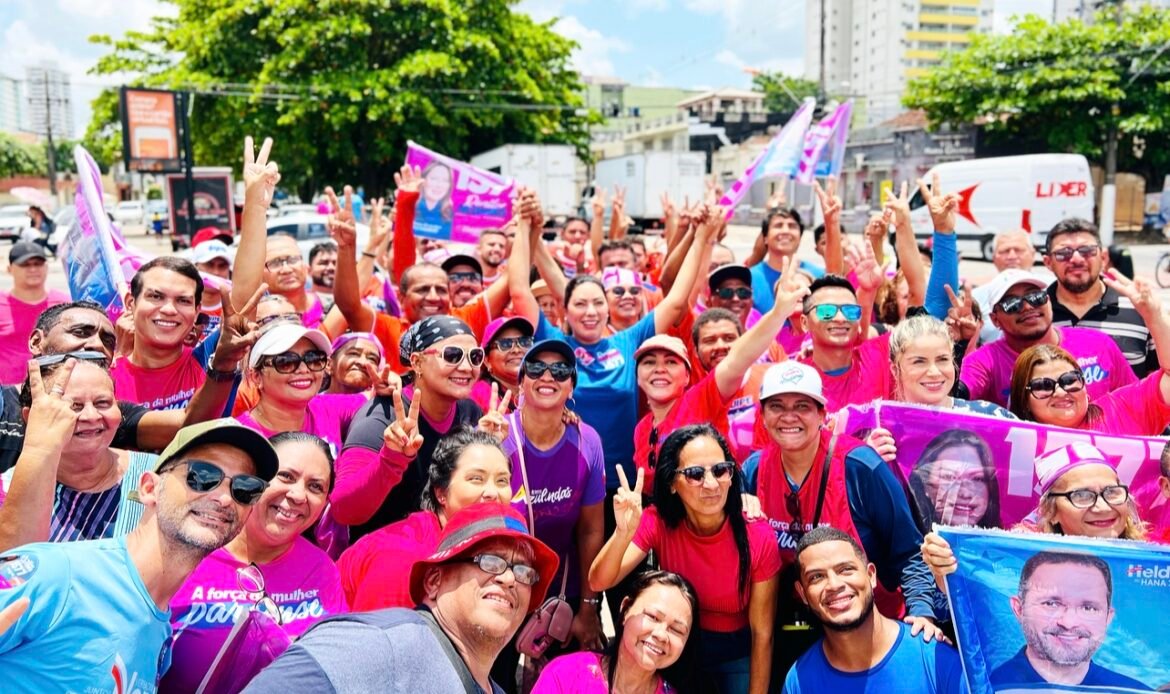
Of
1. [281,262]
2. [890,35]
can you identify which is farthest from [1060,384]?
[890,35]

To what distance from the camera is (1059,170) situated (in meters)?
24.6

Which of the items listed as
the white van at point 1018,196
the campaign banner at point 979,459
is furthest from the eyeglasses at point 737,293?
the white van at point 1018,196

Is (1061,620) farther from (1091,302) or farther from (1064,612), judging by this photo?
(1091,302)

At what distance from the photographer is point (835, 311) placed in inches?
168

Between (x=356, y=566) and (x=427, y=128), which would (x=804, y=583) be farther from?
(x=427, y=128)

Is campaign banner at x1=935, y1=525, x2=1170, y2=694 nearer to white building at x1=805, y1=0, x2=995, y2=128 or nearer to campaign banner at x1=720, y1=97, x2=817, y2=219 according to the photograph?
campaign banner at x1=720, y1=97, x2=817, y2=219

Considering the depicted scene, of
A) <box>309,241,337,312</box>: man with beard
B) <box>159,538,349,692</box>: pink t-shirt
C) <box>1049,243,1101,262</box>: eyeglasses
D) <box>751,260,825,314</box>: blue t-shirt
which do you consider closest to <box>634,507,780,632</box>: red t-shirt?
<box>159,538,349,692</box>: pink t-shirt

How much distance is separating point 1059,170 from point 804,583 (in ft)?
84.1

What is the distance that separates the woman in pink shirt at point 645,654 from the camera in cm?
303

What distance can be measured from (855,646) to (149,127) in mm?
24964

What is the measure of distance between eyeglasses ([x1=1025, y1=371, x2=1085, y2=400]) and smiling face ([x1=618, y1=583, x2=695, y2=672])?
2.00 metres

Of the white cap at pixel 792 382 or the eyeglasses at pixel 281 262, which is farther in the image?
the eyeglasses at pixel 281 262

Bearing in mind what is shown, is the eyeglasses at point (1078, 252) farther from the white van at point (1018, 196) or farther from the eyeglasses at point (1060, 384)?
the white van at point (1018, 196)

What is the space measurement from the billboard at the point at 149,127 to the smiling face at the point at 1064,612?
24632 mm
